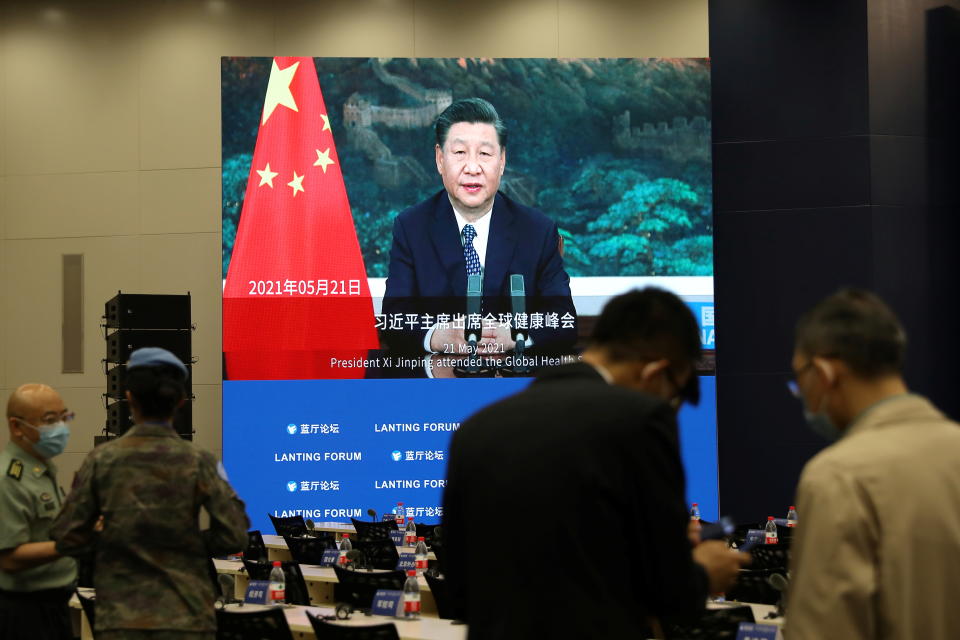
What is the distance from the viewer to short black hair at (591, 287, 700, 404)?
6.71 feet

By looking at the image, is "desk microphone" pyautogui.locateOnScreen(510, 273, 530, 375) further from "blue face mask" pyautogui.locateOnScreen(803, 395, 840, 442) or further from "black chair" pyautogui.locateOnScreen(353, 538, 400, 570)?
"blue face mask" pyautogui.locateOnScreen(803, 395, 840, 442)

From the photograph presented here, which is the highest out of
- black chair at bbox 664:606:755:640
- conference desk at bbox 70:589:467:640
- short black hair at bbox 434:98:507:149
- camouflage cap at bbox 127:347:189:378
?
short black hair at bbox 434:98:507:149

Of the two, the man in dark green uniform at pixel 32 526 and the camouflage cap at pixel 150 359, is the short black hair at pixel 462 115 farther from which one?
the camouflage cap at pixel 150 359

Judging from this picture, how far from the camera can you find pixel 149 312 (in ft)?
30.8

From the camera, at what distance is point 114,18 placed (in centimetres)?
1290

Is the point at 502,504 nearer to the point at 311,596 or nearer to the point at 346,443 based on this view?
the point at 311,596

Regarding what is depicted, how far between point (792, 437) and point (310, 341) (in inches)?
189

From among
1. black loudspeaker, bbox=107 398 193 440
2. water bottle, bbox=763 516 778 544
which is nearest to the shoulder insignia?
black loudspeaker, bbox=107 398 193 440

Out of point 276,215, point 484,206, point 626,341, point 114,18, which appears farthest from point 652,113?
point 626,341

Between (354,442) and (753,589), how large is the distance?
5859mm

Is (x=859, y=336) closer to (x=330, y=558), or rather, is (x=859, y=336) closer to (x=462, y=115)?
(x=330, y=558)

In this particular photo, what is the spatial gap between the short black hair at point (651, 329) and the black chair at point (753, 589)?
4239 millimetres

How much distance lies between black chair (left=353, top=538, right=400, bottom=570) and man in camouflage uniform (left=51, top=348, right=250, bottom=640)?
444 centimetres

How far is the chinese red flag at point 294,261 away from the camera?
11258 mm
